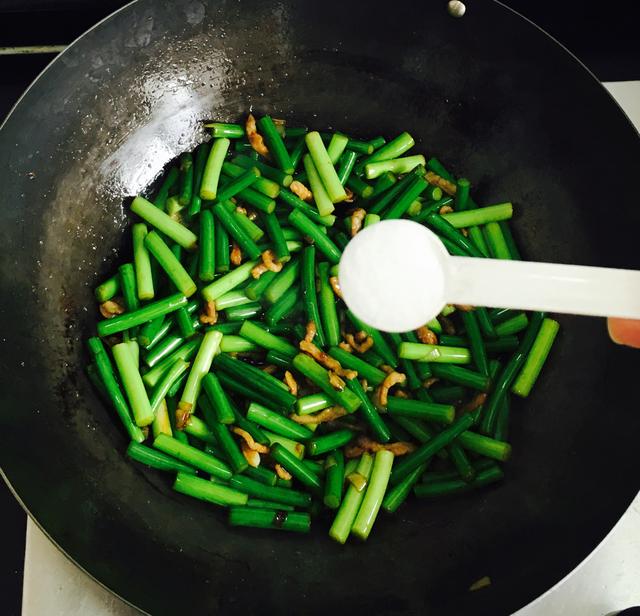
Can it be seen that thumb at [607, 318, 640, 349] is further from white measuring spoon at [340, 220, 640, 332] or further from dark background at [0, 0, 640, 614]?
dark background at [0, 0, 640, 614]

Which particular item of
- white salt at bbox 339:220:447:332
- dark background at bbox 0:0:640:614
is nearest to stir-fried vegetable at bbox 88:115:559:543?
dark background at bbox 0:0:640:614

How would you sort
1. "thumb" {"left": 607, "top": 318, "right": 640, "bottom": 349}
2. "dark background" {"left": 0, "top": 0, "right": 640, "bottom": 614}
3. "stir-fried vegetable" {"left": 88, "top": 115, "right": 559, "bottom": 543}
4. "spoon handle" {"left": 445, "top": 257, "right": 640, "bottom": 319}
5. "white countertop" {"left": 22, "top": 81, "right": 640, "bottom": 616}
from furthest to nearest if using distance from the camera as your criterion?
"dark background" {"left": 0, "top": 0, "right": 640, "bottom": 614}
"stir-fried vegetable" {"left": 88, "top": 115, "right": 559, "bottom": 543}
"white countertop" {"left": 22, "top": 81, "right": 640, "bottom": 616}
"thumb" {"left": 607, "top": 318, "right": 640, "bottom": 349}
"spoon handle" {"left": 445, "top": 257, "right": 640, "bottom": 319}

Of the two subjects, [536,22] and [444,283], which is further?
[536,22]

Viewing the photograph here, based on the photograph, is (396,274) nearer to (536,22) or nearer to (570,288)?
(570,288)

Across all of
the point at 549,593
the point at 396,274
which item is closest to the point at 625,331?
the point at 549,593

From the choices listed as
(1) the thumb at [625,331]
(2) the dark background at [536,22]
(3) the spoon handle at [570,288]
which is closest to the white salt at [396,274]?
(3) the spoon handle at [570,288]

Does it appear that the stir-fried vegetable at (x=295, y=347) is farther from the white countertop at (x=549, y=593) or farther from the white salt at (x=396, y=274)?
the white salt at (x=396, y=274)
